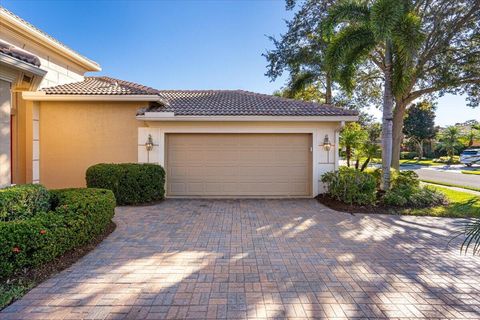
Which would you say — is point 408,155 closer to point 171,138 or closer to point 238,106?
point 238,106

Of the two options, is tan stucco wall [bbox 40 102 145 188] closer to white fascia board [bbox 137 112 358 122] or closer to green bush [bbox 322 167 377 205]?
white fascia board [bbox 137 112 358 122]

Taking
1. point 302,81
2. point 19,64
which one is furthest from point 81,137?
point 302,81

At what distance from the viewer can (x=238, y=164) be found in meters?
10.4

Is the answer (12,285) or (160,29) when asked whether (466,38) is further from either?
(12,285)

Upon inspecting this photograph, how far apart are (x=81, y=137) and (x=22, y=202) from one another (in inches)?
239

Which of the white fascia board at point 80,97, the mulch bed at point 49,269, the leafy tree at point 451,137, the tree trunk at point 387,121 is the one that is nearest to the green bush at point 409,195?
the tree trunk at point 387,121

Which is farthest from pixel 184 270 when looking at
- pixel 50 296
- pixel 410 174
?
pixel 410 174

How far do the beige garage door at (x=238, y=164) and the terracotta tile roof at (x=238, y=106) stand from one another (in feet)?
3.19

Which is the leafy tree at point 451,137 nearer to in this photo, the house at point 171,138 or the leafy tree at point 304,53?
the leafy tree at point 304,53

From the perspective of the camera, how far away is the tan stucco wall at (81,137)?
32.9 ft

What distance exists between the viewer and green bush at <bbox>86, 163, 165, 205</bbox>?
8.77 m

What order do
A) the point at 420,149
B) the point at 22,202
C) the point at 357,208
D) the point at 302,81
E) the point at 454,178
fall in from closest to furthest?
the point at 22,202 < the point at 357,208 < the point at 302,81 < the point at 454,178 < the point at 420,149

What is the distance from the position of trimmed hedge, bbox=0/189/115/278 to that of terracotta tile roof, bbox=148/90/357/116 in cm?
508

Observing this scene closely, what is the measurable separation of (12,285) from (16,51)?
15.2 feet
